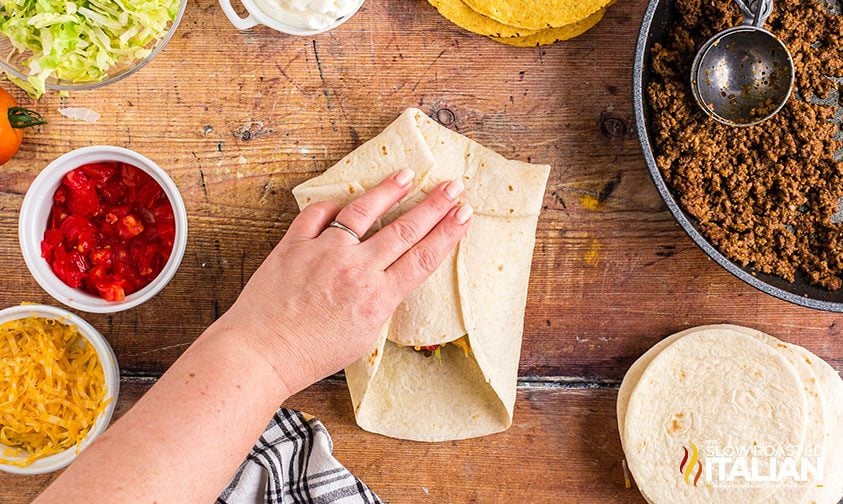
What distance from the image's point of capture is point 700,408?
2.23 m

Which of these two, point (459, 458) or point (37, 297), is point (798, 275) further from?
point (37, 297)

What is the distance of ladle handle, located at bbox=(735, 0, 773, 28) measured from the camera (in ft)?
6.80

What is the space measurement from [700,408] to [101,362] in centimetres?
182

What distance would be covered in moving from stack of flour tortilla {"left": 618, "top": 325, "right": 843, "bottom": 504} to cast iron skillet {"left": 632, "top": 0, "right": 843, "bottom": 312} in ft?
0.73

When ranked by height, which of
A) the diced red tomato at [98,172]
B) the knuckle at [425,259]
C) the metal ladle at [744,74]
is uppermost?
the metal ladle at [744,74]

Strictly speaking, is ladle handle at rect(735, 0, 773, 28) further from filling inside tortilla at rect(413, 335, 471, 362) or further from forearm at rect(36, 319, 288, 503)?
forearm at rect(36, 319, 288, 503)

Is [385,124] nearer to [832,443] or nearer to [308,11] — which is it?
[308,11]

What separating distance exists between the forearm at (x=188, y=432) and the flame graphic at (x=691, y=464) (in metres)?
1.23

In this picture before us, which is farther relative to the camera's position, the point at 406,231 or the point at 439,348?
the point at 439,348

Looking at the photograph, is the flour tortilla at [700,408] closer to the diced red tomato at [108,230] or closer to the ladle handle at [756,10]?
the ladle handle at [756,10]

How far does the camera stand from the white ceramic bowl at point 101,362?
6.87ft

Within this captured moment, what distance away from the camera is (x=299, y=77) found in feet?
7.58

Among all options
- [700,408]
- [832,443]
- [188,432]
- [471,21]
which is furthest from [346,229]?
[832,443]

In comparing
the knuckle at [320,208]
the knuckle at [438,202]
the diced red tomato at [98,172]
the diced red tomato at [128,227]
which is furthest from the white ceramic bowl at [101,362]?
the knuckle at [438,202]
